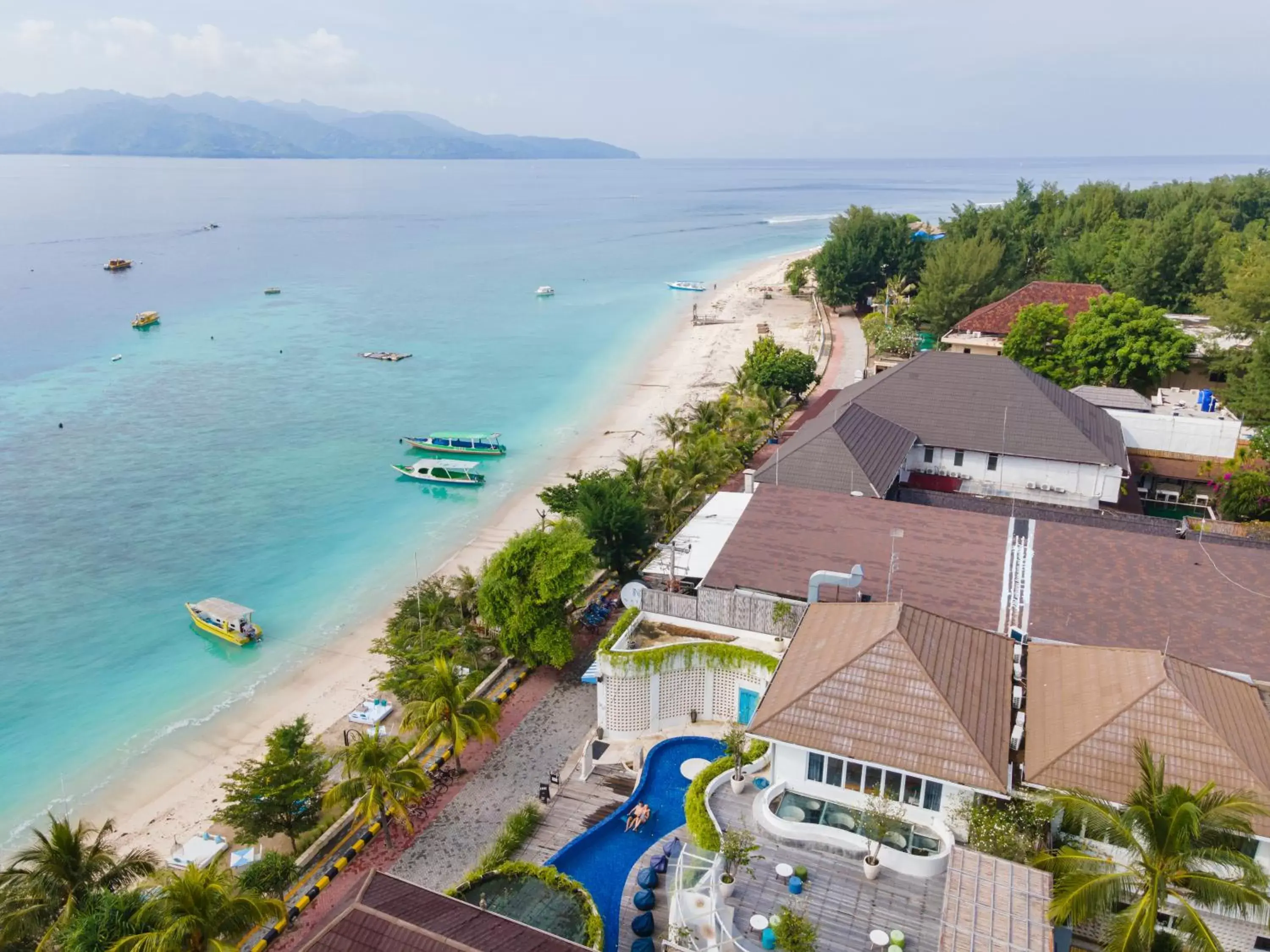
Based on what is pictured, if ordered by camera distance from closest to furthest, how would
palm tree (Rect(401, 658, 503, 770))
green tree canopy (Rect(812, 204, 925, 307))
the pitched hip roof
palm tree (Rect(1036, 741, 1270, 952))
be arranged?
1. palm tree (Rect(1036, 741, 1270, 952))
2. palm tree (Rect(401, 658, 503, 770))
3. the pitched hip roof
4. green tree canopy (Rect(812, 204, 925, 307))

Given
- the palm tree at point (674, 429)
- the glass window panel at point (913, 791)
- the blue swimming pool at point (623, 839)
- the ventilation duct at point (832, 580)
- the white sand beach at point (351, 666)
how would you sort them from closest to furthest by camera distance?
the glass window panel at point (913, 791)
the blue swimming pool at point (623, 839)
the ventilation duct at point (832, 580)
the white sand beach at point (351, 666)
the palm tree at point (674, 429)

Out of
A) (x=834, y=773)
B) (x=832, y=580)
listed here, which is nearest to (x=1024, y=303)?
(x=832, y=580)

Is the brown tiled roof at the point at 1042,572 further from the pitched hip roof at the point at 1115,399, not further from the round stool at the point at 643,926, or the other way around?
the pitched hip roof at the point at 1115,399

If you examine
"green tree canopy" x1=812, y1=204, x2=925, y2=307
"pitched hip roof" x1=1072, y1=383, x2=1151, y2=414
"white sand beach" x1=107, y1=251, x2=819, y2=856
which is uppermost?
"green tree canopy" x1=812, y1=204, x2=925, y2=307

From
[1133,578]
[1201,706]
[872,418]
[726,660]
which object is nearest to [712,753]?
[726,660]

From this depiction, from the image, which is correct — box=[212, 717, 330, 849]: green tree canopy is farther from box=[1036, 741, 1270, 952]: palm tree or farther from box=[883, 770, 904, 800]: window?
box=[1036, 741, 1270, 952]: palm tree

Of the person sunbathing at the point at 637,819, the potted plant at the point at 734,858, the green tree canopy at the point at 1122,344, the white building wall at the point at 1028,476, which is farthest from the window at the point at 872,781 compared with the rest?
the green tree canopy at the point at 1122,344

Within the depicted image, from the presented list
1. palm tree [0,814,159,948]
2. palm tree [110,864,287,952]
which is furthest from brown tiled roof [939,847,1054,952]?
palm tree [0,814,159,948]
